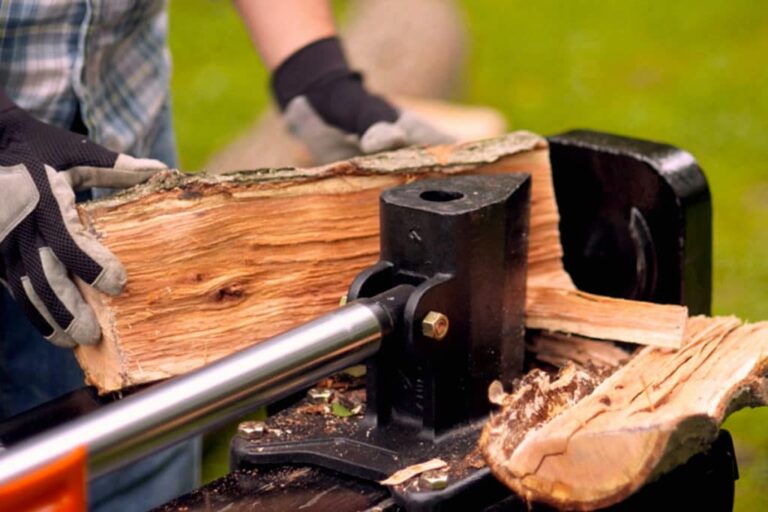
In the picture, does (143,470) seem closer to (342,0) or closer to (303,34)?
(303,34)

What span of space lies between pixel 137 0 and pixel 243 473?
976 millimetres

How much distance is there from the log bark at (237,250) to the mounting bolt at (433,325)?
1.05 feet

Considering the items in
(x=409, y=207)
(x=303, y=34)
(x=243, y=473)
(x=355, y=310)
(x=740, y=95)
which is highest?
(x=303, y=34)

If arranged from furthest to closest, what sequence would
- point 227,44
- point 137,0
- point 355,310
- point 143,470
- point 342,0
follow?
1. point 342,0
2. point 227,44
3. point 143,470
4. point 137,0
5. point 355,310

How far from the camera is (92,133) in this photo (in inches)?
80.0

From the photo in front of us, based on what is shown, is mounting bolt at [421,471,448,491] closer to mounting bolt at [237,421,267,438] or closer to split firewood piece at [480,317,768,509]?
split firewood piece at [480,317,768,509]

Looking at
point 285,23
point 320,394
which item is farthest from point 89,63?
point 320,394

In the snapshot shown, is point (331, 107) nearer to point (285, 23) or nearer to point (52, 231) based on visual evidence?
point (285, 23)

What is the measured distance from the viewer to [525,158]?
191 centimetres

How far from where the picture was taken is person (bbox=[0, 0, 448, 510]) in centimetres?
154

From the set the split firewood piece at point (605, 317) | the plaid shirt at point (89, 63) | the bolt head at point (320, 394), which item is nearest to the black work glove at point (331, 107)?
the plaid shirt at point (89, 63)

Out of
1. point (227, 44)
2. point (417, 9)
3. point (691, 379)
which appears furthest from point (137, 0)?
point (227, 44)

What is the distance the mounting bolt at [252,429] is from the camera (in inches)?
62.2

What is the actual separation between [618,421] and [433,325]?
0.29 metres
